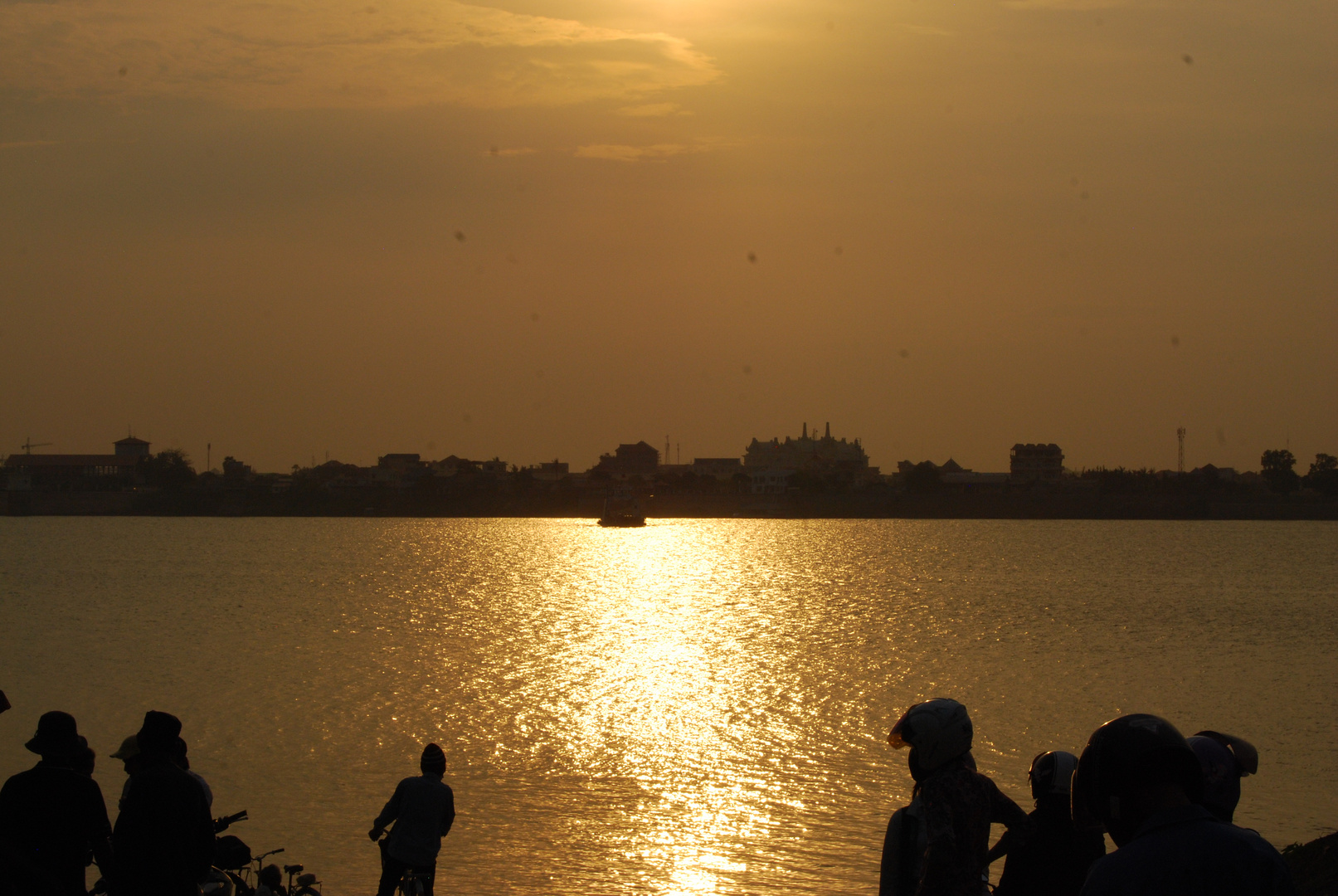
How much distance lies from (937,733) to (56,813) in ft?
13.8

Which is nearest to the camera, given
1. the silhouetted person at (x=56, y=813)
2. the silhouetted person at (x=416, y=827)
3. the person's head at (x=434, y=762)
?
the silhouetted person at (x=56, y=813)

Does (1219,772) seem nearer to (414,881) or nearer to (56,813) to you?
(56,813)

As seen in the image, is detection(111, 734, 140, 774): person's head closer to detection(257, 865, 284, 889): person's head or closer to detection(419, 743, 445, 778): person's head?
detection(257, 865, 284, 889): person's head

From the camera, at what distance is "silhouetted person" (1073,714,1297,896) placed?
10.0 feet

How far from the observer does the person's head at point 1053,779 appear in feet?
17.6

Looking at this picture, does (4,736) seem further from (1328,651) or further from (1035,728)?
(1328,651)

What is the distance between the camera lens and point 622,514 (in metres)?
184

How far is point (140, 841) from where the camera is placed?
6180mm

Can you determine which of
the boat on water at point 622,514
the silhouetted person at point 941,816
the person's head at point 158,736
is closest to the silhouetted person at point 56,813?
the person's head at point 158,736

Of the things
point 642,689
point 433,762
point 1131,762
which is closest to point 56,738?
point 433,762

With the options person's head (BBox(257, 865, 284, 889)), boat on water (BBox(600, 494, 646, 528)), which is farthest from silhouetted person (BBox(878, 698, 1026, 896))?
boat on water (BBox(600, 494, 646, 528))

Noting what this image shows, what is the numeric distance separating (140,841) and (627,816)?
13714 mm

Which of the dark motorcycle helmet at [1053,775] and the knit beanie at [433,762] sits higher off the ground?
the dark motorcycle helmet at [1053,775]

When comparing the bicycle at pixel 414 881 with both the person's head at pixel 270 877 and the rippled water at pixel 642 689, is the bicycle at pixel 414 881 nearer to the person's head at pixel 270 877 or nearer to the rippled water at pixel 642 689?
the person's head at pixel 270 877
